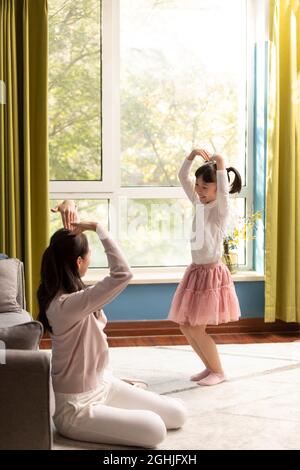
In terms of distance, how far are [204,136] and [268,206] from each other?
705 mm

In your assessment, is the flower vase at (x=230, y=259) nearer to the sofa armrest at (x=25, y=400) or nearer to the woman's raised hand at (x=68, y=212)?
the woman's raised hand at (x=68, y=212)

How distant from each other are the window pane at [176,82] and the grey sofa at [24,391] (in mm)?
3020

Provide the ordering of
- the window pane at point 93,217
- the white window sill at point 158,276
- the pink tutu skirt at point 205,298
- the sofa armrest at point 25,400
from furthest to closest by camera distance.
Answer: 1. the window pane at point 93,217
2. the white window sill at point 158,276
3. the pink tutu skirt at point 205,298
4. the sofa armrest at point 25,400

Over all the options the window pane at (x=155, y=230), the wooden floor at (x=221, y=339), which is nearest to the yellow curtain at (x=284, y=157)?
the wooden floor at (x=221, y=339)

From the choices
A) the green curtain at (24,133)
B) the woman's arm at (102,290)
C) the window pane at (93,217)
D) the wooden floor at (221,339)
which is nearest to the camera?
the woman's arm at (102,290)

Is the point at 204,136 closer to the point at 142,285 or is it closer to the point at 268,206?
the point at 268,206

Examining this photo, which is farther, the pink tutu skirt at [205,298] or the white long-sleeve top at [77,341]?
the pink tutu skirt at [205,298]

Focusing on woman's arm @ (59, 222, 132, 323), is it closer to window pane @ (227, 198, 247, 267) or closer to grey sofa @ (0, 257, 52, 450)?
grey sofa @ (0, 257, 52, 450)

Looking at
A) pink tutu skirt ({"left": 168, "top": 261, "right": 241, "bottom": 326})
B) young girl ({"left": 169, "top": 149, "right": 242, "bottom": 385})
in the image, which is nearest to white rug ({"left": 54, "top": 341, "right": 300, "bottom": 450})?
young girl ({"left": 169, "top": 149, "right": 242, "bottom": 385})

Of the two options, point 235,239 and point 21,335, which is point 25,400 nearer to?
point 21,335

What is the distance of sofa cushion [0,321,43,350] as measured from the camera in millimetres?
2541

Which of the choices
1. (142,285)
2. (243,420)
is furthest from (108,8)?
(243,420)

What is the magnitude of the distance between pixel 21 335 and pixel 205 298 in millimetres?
1632

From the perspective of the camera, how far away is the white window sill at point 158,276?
5258 millimetres
